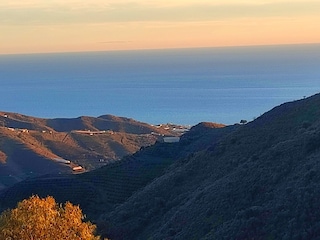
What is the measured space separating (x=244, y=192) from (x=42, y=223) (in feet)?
34.9

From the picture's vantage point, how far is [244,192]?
73.3ft

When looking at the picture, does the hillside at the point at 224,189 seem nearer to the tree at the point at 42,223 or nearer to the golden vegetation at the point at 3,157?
the tree at the point at 42,223

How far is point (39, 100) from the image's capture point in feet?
635

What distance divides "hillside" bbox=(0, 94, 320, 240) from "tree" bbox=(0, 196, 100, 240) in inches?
249

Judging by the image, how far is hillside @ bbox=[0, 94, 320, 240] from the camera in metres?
19.0

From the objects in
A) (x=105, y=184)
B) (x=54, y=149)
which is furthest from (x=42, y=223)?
(x=54, y=149)

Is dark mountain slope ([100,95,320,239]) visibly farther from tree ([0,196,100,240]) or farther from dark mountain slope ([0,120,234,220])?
tree ([0,196,100,240])

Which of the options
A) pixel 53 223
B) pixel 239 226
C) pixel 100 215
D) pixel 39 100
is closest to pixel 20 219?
pixel 53 223

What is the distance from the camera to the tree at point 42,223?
1287cm

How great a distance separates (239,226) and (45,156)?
177 feet

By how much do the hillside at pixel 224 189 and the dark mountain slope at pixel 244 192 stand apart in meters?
0.03

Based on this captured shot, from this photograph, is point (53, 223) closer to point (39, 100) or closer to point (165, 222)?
point (165, 222)

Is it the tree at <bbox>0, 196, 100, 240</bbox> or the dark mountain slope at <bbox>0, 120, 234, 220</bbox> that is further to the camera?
the dark mountain slope at <bbox>0, 120, 234, 220</bbox>

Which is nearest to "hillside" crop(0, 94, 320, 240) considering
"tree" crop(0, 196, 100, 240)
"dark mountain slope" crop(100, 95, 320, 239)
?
"dark mountain slope" crop(100, 95, 320, 239)
